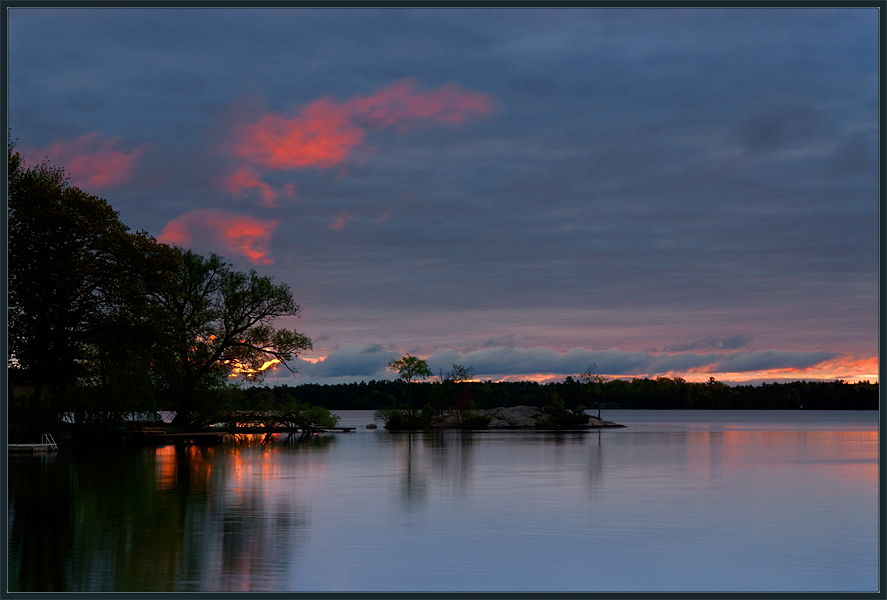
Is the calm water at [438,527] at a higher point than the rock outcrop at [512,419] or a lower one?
higher

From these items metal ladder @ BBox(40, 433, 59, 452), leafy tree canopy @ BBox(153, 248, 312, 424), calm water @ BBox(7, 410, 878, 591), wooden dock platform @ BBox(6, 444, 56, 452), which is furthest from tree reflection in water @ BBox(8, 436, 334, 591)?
leafy tree canopy @ BBox(153, 248, 312, 424)

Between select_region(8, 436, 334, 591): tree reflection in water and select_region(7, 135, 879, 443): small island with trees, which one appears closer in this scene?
select_region(8, 436, 334, 591): tree reflection in water

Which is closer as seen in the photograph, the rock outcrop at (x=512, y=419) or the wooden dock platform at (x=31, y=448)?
the wooden dock platform at (x=31, y=448)

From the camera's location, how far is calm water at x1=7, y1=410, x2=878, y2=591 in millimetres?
14641

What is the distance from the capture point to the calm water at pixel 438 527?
48.0 ft

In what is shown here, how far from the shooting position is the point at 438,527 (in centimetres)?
2052

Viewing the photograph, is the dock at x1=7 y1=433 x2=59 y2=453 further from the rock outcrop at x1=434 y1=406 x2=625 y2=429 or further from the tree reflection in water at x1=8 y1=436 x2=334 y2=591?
the rock outcrop at x1=434 y1=406 x2=625 y2=429

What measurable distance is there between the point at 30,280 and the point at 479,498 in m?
29.4

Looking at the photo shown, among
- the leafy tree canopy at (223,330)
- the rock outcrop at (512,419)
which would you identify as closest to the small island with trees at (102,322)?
the leafy tree canopy at (223,330)

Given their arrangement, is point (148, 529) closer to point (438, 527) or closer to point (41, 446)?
point (438, 527)

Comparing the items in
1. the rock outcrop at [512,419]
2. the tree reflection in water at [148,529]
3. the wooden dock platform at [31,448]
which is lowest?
the rock outcrop at [512,419]

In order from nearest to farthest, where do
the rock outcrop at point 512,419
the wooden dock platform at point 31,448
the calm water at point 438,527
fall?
the calm water at point 438,527, the wooden dock platform at point 31,448, the rock outcrop at point 512,419

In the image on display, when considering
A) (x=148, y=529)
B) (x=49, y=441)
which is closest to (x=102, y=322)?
(x=49, y=441)

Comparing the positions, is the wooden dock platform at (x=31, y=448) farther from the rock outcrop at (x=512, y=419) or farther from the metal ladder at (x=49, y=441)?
the rock outcrop at (x=512, y=419)
